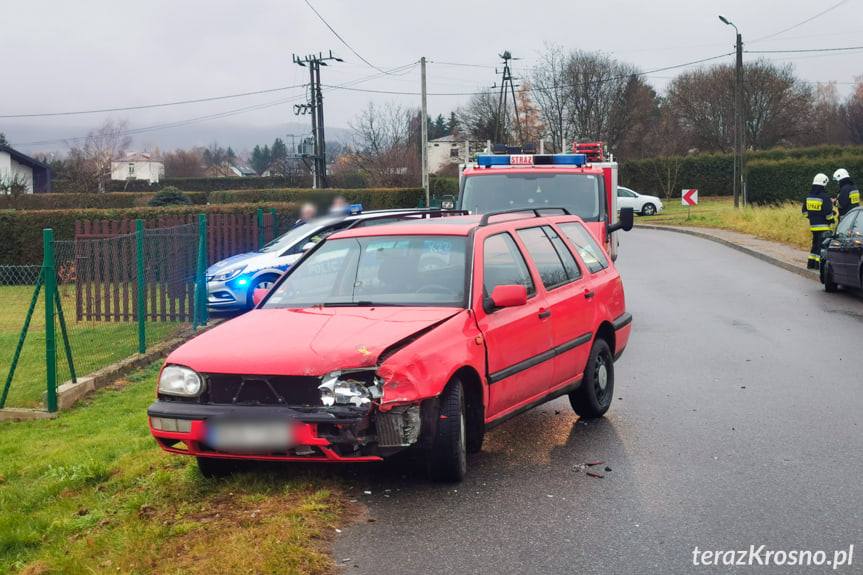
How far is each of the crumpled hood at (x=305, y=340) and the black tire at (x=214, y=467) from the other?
69cm

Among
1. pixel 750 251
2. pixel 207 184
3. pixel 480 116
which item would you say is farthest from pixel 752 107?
pixel 750 251

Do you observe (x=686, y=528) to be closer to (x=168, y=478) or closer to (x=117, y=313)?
(x=168, y=478)

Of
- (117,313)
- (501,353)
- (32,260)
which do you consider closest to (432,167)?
(32,260)

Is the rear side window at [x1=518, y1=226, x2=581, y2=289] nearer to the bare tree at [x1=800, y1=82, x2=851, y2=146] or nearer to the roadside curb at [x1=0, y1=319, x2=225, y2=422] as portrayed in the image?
the roadside curb at [x1=0, y1=319, x2=225, y2=422]

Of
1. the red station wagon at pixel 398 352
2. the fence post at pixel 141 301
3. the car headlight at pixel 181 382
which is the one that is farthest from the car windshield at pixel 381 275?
the fence post at pixel 141 301

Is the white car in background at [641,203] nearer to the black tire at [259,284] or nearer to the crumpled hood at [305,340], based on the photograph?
the black tire at [259,284]

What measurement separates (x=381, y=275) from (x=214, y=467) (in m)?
1.68

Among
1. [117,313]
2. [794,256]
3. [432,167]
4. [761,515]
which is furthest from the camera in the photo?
[432,167]

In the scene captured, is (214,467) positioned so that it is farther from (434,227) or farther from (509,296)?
(434,227)

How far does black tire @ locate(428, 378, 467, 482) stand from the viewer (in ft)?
18.1

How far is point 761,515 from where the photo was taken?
5.21 m

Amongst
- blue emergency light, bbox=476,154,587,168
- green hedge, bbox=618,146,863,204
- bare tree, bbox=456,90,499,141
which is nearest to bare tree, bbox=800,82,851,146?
green hedge, bbox=618,146,863,204

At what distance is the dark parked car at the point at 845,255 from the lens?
600 inches

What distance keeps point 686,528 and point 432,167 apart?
4489 inches
